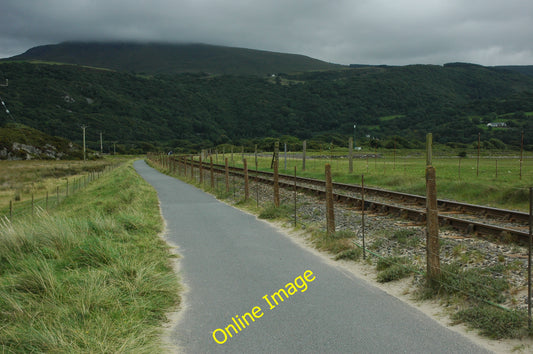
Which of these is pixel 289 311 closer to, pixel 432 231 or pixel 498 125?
pixel 432 231

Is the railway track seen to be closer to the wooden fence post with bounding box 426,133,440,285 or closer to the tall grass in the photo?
the wooden fence post with bounding box 426,133,440,285

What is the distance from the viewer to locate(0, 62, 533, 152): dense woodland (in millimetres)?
119188

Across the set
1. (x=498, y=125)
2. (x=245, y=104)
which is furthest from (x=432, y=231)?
(x=245, y=104)

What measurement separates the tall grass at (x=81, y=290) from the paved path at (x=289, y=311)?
1.45 feet

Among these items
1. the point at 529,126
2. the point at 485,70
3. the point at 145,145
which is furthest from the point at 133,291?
the point at 485,70

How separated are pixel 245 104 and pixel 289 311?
16751cm

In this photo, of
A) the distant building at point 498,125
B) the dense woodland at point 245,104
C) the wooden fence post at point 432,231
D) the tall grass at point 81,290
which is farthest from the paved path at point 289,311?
the dense woodland at point 245,104

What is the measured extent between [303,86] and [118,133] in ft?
245

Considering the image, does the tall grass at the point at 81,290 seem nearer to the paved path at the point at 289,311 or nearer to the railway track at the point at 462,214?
the paved path at the point at 289,311

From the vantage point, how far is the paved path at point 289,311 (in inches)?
189

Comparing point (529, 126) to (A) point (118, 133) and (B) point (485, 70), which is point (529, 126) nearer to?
(A) point (118, 133)

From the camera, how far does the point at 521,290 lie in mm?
6117

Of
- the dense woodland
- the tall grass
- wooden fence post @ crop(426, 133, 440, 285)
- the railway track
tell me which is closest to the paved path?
the tall grass

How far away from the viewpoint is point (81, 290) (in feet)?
19.3
